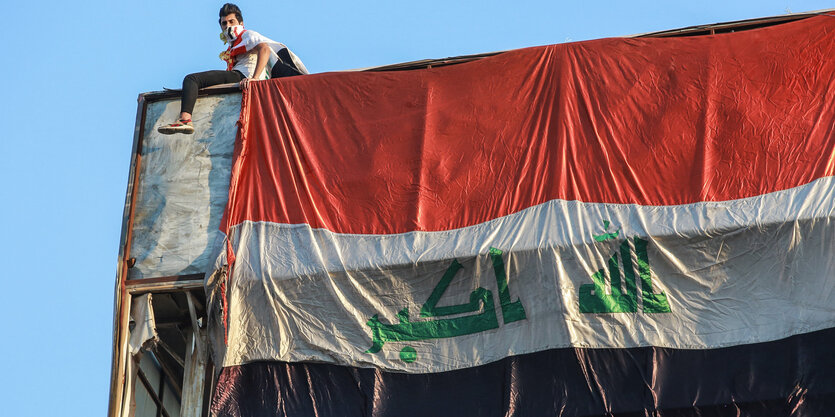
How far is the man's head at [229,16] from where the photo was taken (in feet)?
50.6

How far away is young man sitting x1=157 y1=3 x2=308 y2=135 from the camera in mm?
14375

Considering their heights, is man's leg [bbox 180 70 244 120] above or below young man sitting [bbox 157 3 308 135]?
below

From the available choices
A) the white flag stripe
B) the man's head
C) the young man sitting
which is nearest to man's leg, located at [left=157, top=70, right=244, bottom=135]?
the young man sitting

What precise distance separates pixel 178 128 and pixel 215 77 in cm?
116

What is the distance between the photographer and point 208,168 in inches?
544

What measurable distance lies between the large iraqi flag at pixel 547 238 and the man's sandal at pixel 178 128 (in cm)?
62

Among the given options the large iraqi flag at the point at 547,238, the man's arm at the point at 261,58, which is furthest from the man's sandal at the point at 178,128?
the man's arm at the point at 261,58

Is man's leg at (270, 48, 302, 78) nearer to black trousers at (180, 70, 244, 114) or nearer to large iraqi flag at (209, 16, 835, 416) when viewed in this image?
black trousers at (180, 70, 244, 114)

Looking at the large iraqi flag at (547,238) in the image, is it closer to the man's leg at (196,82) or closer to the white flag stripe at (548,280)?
the white flag stripe at (548,280)

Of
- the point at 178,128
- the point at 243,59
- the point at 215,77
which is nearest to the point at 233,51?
the point at 243,59

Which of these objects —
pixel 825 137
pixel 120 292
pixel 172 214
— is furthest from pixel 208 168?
pixel 825 137

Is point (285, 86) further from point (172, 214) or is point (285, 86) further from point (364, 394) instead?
point (364, 394)

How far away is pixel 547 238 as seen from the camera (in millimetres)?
12523

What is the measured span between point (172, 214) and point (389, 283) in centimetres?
266
